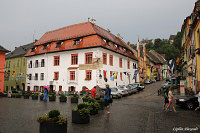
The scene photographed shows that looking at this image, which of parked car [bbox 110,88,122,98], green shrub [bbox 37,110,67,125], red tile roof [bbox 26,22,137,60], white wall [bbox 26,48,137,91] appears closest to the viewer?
green shrub [bbox 37,110,67,125]

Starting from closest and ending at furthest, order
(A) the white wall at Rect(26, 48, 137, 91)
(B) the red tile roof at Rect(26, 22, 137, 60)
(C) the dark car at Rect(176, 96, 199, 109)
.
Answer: (C) the dark car at Rect(176, 96, 199, 109)
(A) the white wall at Rect(26, 48, 137, 91)
(B) the red tile roof at Rect(26, 22, 137, 60)

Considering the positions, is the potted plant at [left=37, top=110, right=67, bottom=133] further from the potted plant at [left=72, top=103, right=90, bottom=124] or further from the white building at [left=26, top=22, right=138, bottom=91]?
the white building at [left=26, top=22, right=138, bottom=91]

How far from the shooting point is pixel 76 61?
30594mm

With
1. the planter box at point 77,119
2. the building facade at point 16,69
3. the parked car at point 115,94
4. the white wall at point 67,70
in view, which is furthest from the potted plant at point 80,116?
the building facade at point 16,69

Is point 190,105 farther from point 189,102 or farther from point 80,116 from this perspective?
point 80,116

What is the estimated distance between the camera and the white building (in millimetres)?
28797

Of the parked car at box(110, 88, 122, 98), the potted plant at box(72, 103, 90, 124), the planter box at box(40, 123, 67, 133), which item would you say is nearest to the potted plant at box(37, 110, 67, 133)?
the planter box at box(40, 123, 67, 133)

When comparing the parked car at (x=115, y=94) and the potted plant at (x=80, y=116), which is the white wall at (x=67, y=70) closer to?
the parked car at (x=115, y=94)

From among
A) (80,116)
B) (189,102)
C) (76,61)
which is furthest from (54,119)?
(76,61)

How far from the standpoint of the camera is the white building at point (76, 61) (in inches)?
1134

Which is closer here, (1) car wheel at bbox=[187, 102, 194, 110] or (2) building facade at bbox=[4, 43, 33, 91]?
(1) car wheel at bbox=[187, 102, 194, 110]

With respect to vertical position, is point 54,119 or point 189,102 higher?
point 54,119

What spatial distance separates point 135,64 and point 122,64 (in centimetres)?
964

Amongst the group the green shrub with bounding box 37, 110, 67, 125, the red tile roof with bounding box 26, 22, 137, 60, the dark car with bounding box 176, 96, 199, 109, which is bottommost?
the dark car with bounding box 176, 96, 199, 109
